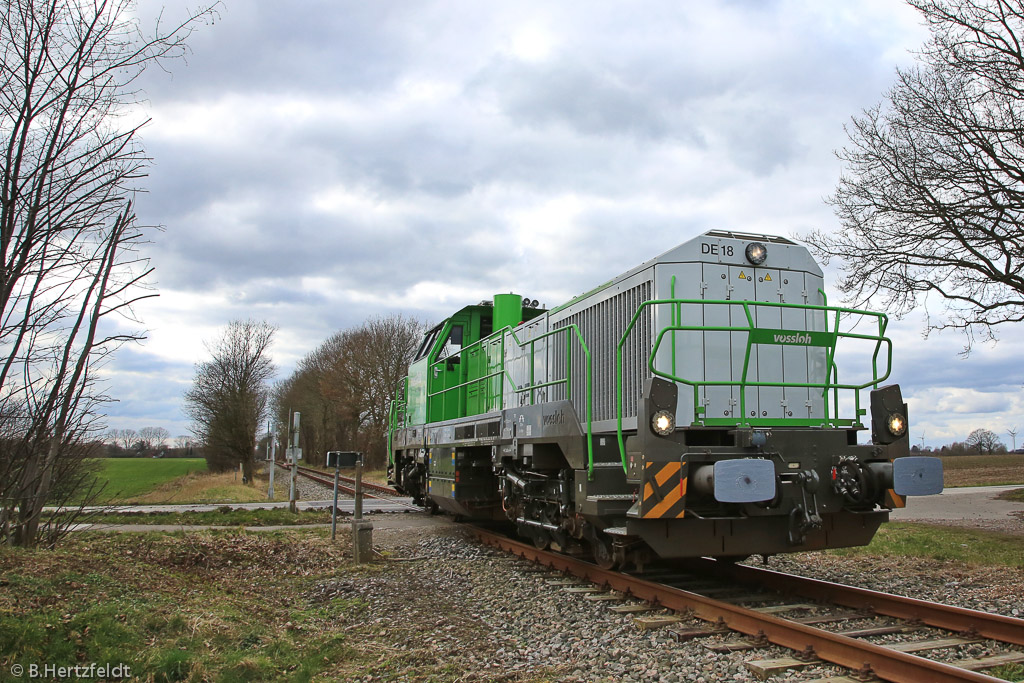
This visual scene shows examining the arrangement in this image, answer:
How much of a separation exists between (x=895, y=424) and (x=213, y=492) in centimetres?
2335

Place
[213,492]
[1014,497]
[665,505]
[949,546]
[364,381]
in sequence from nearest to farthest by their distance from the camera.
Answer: [665,505] < [949,546] < [1014,497] < [213,492] < [364,381]

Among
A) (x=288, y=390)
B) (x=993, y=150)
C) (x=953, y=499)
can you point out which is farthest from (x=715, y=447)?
(x=288, y=390)

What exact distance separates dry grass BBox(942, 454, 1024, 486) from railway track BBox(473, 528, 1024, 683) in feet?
77.9

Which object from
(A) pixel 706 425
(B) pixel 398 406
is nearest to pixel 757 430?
(A) pixel 706 425

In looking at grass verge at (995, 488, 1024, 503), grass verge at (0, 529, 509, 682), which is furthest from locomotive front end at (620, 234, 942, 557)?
grass verge at (995, 488, 1024, 503)

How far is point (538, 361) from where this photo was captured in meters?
9.28

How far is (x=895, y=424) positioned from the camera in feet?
22.0

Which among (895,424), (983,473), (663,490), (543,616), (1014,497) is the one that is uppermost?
(895,424)

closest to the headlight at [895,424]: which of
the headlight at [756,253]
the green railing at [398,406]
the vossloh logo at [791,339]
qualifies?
the vossloh logo at [791,339]

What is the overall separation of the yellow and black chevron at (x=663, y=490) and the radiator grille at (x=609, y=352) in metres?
1.22

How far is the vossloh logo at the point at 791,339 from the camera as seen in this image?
21.1 feet

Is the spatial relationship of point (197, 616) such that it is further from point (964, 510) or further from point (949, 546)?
point (964, 510)

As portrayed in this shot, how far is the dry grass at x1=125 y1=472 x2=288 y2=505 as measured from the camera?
2225cm

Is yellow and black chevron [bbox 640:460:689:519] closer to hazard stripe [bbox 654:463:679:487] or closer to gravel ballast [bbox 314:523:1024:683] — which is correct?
hazard stripe [bbox 654:463:679:487]
